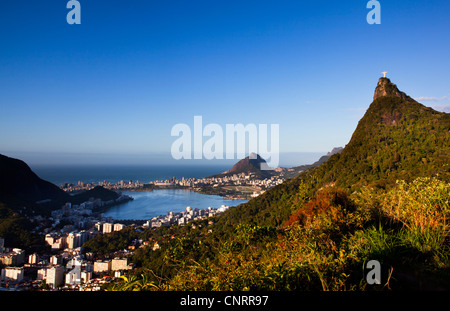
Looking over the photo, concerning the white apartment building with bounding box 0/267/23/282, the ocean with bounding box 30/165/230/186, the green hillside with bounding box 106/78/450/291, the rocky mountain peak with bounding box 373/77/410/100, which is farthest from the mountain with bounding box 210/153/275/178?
the green hillside with bounding box 106/78/450/291

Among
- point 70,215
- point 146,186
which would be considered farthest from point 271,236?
point 146,186

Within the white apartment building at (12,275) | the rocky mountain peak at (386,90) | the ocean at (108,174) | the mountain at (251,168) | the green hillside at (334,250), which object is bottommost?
the ocean at (108,174)

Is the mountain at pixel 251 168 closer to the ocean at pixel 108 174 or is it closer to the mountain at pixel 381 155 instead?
the ocean at pixel 108 174

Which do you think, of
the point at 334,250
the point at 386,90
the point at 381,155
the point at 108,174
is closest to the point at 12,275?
the point at 334,250

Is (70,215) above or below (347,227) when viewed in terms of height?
below

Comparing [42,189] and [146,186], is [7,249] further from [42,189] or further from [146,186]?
[146,186]

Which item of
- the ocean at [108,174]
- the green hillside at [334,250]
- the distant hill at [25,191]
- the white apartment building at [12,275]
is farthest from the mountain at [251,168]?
the green hillside at [334,250]

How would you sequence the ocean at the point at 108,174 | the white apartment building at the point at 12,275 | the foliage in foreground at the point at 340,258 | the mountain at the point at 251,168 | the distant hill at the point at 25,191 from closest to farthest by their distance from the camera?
the foliage in foreground at the point at 340,258 < the white apartment building at the point at 12,275 < the distant hill at the point at 25,191 < the mountain at the point at 251,168 < the ocean at the point at 108,174

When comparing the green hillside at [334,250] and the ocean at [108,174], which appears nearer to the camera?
the green hillside at [334,250]
